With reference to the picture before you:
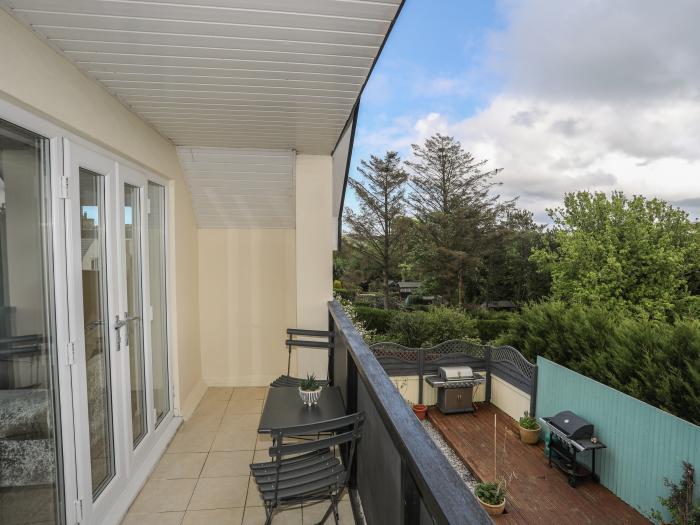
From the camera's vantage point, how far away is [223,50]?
168 centimetres

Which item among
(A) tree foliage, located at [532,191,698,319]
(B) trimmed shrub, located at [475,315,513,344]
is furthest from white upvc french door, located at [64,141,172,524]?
(A) tree foliage, located at [532,191,698,319]

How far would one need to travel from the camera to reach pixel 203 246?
14.2ft

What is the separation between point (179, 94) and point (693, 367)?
704cm

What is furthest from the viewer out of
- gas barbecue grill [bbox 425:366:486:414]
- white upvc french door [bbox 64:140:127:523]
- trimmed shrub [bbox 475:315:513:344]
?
trimmed shrub [bbox 475:315:513:344]

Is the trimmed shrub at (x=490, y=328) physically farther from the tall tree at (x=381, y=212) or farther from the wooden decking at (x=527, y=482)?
the wooden decking at (x=527, y=482)

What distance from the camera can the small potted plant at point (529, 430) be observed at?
747cm

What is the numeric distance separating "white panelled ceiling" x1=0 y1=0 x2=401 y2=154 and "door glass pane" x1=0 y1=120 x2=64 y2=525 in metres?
0.48

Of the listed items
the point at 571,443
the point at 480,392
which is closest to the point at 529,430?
the point at 571,443

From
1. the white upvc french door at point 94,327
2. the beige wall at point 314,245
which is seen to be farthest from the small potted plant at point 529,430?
the white upvc french door at point 94,327

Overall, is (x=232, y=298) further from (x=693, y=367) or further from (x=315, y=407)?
(x=693, y=367)

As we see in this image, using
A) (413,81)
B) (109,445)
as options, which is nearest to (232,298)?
(109,445)

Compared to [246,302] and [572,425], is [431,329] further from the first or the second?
[246,302]

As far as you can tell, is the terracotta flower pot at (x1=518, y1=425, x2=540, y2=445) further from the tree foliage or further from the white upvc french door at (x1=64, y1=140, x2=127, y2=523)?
the tree foliage

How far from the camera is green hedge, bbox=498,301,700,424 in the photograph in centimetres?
559
